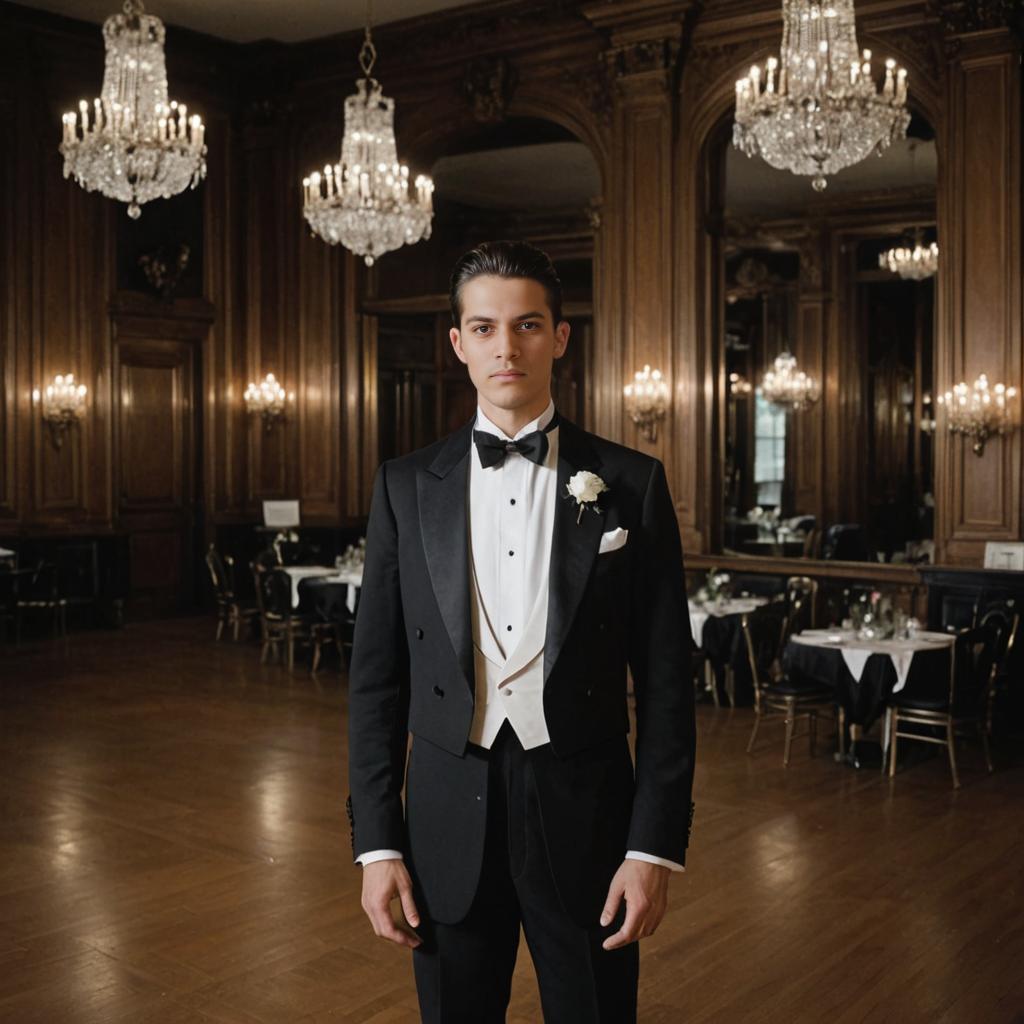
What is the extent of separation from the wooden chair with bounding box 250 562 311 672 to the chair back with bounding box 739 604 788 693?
398 cm

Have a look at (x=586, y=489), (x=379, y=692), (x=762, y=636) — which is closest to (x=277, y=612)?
(x=762, y=636)

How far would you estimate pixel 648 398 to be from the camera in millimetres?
10875

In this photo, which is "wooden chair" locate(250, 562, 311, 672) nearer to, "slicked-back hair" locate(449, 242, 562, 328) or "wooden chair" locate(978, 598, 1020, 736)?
"wooden chair" locate(978, 598, 1020, 736)

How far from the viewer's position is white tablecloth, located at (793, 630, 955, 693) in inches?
270

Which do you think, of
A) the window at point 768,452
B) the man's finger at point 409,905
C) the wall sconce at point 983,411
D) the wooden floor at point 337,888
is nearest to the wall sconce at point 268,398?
the wooden floor at point 337,888

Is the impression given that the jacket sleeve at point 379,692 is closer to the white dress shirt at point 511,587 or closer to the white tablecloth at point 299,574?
the white dress shirt at point 511,587

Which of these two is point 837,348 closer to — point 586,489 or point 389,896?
point 586,489

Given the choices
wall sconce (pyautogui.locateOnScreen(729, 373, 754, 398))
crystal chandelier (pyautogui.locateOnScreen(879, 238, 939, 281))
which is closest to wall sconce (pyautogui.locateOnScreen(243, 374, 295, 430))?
crystal chandelier (pyautogui.locateOnScreen(879, 238, 939, 281))

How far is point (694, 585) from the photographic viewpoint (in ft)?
34.4

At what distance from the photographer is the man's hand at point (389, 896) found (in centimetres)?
207

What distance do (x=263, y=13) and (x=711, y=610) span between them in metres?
7.40

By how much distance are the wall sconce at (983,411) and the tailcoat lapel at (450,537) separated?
791 cm

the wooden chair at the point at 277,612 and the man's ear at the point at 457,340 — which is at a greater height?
the man's ear at the point at 457,340

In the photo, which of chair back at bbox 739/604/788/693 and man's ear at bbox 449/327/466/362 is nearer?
man's ear at bbox 449/327/466/362
